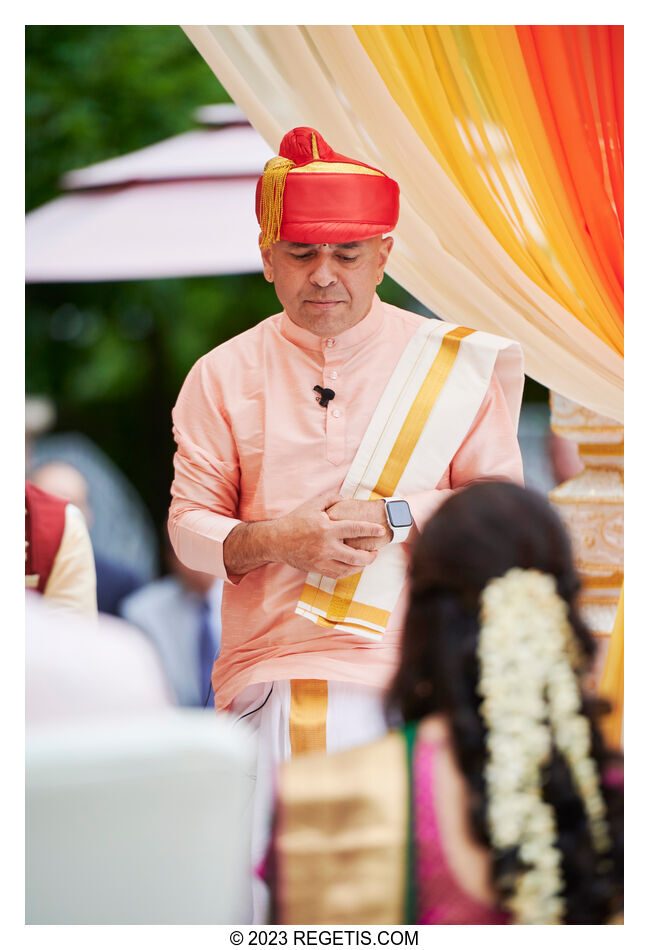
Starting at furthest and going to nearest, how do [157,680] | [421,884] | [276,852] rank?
1. [157,680]
2. [276,852]
3. [421,884]

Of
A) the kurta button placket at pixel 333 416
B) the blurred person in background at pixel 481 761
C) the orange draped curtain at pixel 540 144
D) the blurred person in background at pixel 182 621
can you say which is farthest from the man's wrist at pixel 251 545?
the orange draped curtain at pixel 540 144

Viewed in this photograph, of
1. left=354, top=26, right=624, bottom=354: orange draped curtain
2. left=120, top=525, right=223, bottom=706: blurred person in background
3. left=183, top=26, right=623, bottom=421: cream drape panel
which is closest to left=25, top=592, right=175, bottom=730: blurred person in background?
left=120, top=525, right=223, bottom=706: blurred person in background

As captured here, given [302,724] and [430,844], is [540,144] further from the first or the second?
[430,844]

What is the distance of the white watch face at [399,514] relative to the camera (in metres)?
2.45

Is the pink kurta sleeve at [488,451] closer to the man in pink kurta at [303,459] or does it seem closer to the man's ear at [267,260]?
the man in pink kurta at [303,459]

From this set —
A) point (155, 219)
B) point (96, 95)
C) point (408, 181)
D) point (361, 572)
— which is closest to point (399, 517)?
point (361, 572)

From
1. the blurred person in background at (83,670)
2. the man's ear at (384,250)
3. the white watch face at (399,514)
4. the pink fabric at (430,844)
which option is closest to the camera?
the blurred person in background at (83,670)

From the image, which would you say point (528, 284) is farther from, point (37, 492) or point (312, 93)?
point (37, 492)

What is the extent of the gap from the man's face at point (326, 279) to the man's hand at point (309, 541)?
43 cm

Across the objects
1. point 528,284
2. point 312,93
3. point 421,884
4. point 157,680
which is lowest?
point 421,884

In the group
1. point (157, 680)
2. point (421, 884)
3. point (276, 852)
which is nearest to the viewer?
point (421, 884)

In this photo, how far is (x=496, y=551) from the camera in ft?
6.76
